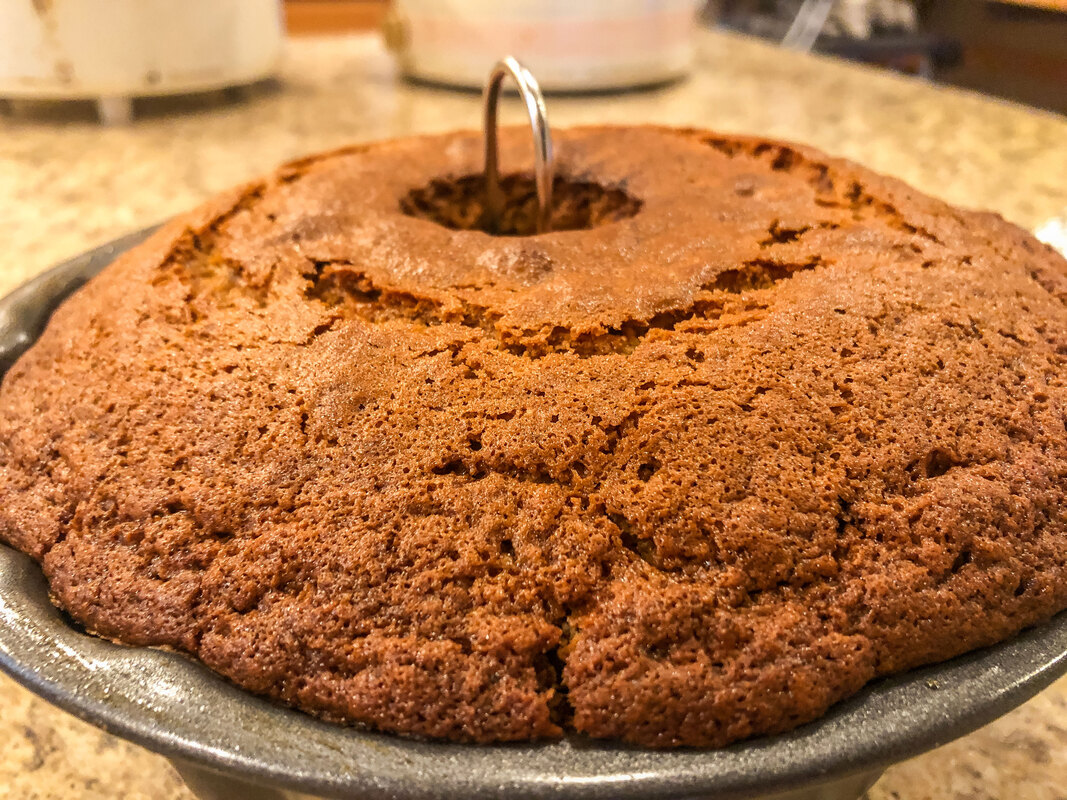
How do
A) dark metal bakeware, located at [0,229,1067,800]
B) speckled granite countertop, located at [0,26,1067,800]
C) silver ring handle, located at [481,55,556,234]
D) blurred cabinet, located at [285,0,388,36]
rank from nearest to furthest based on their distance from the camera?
dark metal bakeware, located at [0,229,1067,800]
silver ring handle, located at [481,55,556,234]
speckled granite countertop, located at [0,26,1067,800]
blurred cabinet, located at [285,0,388,36]

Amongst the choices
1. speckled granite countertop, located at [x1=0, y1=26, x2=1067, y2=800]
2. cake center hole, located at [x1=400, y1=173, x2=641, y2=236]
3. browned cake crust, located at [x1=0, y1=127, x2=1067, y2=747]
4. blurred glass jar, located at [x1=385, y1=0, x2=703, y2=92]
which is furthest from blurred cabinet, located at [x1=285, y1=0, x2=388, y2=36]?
browned cake crust, located at [x1=0, y1=127, x2=1067, y2=747]

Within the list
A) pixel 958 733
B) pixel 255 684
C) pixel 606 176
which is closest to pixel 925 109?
pixel 606 176

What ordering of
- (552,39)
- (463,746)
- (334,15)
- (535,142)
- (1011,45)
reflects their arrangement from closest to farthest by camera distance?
1. (463,746)
2. (535,142)
3. (1011,45)
4. (552,39)
5. (334,15)

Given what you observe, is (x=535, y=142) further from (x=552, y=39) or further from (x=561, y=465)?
(x=552, y=39)

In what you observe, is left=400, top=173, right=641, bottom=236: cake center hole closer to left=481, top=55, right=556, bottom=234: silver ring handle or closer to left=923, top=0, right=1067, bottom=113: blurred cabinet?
left=481, top=55, right=556, bottom=234: silver ring handle

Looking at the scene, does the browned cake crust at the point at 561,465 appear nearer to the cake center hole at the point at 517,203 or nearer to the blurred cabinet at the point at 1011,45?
the cake center hole at the point at 517,203

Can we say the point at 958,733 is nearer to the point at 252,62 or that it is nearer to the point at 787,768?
the point at 787,768

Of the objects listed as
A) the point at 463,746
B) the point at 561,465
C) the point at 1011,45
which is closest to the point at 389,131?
the point at 1011,45
